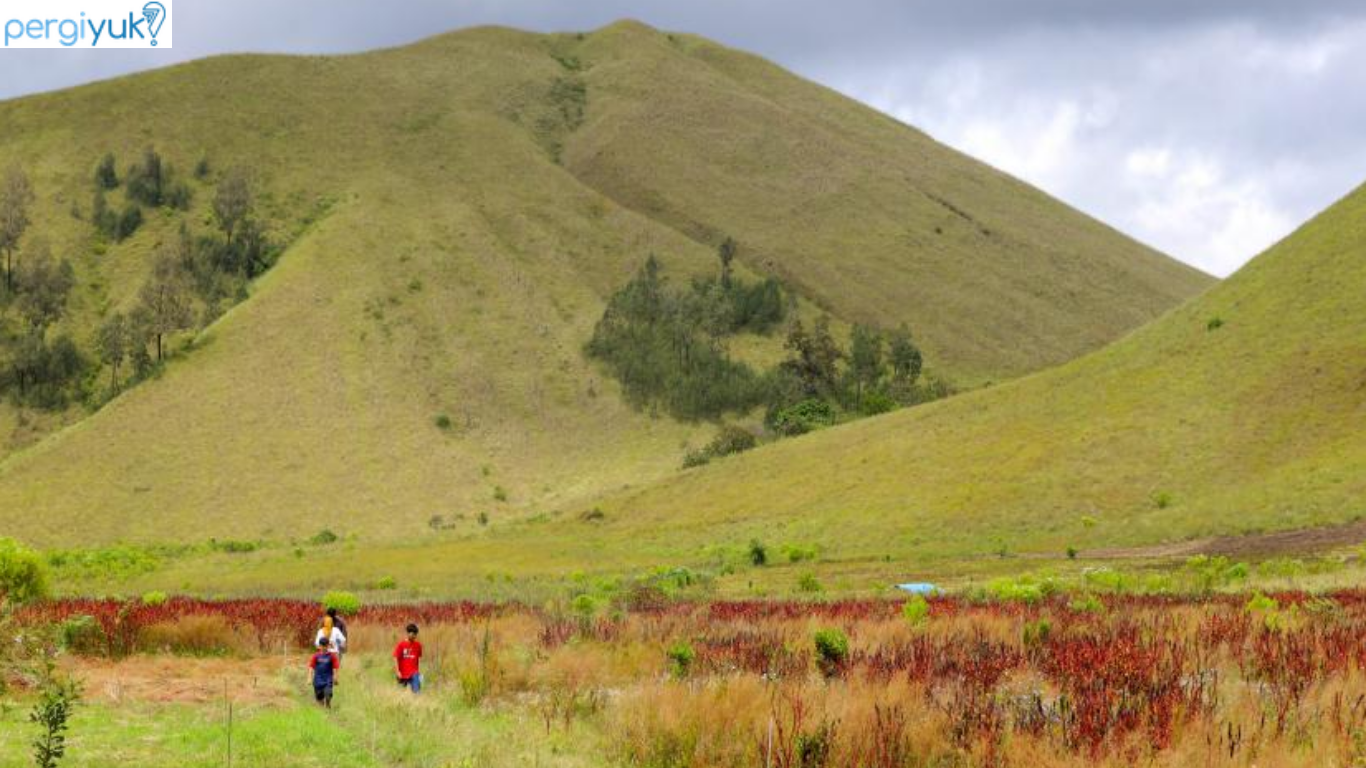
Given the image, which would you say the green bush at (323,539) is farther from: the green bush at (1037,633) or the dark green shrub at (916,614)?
the green bush at (1037,633)

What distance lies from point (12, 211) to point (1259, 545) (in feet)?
401

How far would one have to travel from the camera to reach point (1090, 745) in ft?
33.2

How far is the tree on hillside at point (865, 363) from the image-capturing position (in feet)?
382

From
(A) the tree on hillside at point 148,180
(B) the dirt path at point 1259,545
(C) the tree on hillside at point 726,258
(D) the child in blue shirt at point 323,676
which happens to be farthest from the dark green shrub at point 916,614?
(A) the tree on hillside at point 148,180

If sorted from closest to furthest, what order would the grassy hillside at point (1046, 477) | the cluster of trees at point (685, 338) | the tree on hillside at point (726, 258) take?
the grassy hillside at point (1046, 477) → the cluster of trees at point (685, 338) → the tree on hillside at point (726, 258)

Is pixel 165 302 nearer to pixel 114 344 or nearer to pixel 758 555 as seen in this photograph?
pixel 114 344

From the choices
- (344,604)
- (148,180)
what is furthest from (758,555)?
(148,180)

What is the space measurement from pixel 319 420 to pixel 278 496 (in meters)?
11.9

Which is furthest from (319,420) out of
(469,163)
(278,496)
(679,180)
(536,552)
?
(679,180)

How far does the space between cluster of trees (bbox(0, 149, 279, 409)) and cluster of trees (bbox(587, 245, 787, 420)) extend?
40703 mm

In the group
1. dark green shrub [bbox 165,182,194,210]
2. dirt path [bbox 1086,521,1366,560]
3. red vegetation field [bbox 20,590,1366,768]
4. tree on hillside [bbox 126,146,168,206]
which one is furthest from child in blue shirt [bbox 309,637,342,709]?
dark green shrub [bbox 165,182,194,210]

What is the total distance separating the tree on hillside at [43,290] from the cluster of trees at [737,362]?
53.2m

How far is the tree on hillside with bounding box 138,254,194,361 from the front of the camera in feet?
341

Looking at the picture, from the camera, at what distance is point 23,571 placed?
41.3m
